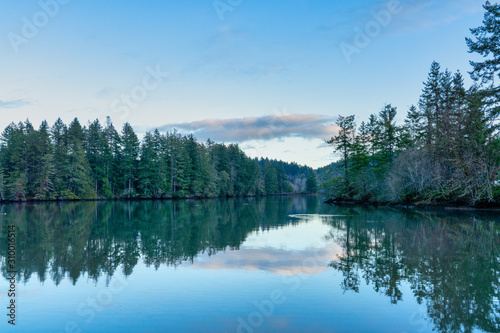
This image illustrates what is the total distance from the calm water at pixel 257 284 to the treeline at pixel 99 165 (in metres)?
48.3

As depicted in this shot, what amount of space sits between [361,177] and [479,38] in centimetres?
2509

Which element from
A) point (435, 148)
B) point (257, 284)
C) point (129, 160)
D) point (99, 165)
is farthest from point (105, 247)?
point (99, 165)

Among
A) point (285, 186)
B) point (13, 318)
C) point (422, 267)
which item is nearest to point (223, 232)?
point (422, 267)

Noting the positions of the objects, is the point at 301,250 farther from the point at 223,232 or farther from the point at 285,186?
the point at 285,186

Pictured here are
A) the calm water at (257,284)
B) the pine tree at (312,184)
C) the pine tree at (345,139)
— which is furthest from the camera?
the pine tree at (312,184)

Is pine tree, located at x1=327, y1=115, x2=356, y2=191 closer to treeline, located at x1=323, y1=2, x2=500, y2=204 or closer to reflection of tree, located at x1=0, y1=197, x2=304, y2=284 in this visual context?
treeline, located at x1=323, y1=2, x2=500, y2=204

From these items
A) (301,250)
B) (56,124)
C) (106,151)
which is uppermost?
(56,124)

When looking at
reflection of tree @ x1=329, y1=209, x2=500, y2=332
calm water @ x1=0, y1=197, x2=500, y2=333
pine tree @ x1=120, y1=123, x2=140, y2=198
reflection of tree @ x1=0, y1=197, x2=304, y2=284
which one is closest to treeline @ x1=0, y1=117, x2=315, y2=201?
pine tree @ x1=120, y1=123, x2=140, y2=198

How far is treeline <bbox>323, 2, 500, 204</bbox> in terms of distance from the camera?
22.8 metres

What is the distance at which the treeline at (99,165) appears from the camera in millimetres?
57625

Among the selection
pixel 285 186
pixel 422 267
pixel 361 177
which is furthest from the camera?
pixel 285 186

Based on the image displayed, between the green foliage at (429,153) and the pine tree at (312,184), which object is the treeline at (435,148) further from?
the pine tree at (312,184)

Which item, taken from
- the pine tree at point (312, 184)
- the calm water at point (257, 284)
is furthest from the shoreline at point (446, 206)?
the pine tree at point (312, 184)

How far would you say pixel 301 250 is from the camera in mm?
13805
